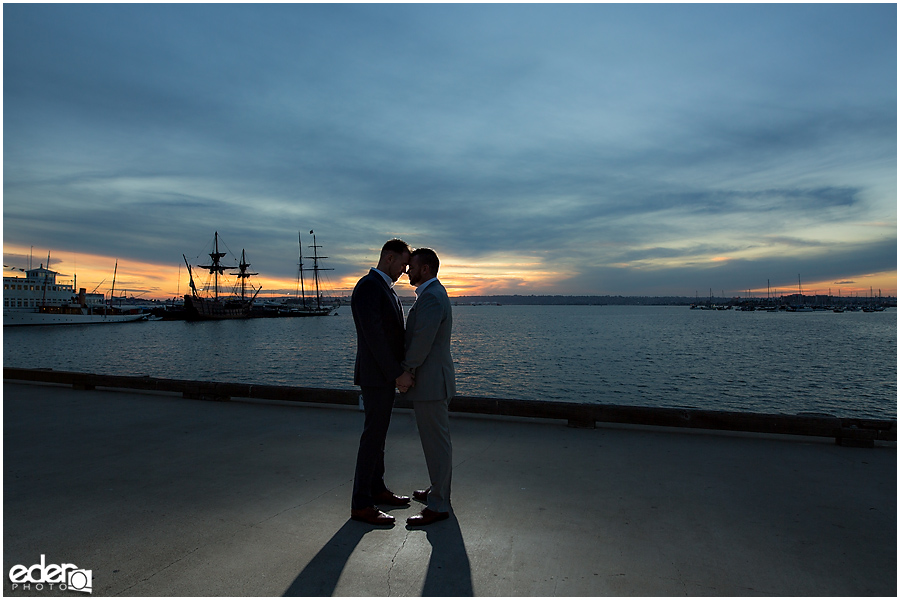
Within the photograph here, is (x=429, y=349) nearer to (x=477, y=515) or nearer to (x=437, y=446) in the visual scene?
(x=437, y=446)

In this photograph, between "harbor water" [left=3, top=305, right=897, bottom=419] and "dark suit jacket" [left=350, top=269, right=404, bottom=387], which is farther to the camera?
"harbor water" [left=3, top=305, right=897, bottom=419]

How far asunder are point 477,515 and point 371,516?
2.47ft

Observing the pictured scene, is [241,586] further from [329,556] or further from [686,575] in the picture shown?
[686,575]

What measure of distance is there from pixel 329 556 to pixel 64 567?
1.47 metres

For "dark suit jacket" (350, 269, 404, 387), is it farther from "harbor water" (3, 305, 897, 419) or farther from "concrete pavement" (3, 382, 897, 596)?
"harbor water" (3, 305, 897, 419)

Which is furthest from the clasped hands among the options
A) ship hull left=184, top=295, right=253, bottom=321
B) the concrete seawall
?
ship hull left=184, top=295, right=253, bottom=321

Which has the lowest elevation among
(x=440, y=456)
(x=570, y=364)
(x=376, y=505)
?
(x=570, y=364)

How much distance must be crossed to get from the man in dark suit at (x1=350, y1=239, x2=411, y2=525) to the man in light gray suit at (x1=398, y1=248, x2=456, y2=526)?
0.12 metres

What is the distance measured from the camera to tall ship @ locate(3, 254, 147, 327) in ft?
283

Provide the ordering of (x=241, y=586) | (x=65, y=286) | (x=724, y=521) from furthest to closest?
1. (x=65, y=286)
2. (x=724, y=521)
3. (x=241, y=586)

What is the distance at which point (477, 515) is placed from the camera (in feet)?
11.7

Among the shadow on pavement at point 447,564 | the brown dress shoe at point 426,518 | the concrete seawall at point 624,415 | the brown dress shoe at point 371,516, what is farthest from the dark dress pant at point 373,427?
the concrete seawall at point 624,415

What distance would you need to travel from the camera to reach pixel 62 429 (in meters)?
5.96

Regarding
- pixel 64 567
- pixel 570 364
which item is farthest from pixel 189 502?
pixel 570 364
